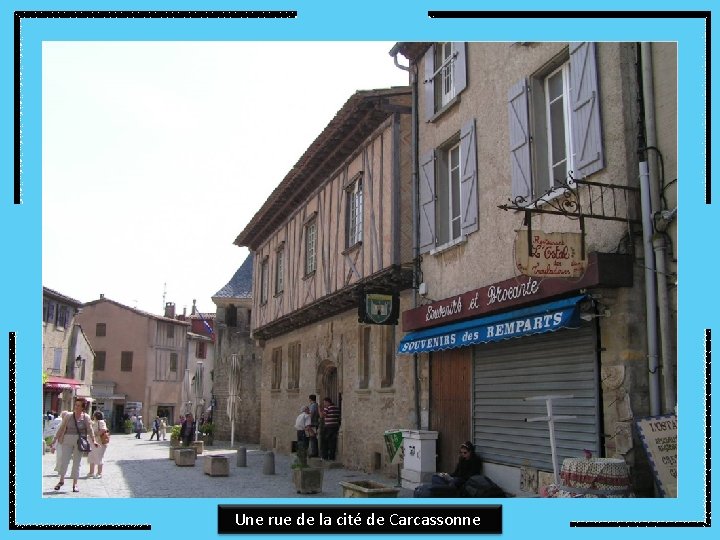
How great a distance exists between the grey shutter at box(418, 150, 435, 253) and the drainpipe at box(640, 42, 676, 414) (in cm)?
446

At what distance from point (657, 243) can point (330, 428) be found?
31.8 ft

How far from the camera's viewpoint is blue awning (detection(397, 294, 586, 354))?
7.49 meters

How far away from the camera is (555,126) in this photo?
8.64 meters

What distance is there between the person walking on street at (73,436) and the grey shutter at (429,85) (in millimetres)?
6593

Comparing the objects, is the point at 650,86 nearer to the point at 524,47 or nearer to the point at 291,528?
the point at 524,47

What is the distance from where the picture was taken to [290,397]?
19266mm

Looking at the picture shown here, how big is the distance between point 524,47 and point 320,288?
306 inches

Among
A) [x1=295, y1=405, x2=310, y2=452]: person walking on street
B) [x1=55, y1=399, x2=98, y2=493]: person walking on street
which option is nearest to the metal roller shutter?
[x1=55, y1=399, x2=98, y2=493]: person walking on street

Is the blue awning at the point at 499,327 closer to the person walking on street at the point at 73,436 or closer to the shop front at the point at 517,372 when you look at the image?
the shop front at the point at 517,372

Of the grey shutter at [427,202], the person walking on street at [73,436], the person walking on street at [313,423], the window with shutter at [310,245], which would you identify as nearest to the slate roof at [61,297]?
the window with shutter at [310,245]

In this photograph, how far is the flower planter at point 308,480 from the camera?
33.8 feet

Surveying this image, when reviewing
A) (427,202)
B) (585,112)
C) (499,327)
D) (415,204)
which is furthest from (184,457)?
(585,112)

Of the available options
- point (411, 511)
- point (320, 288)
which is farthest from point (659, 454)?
point (320, 288)

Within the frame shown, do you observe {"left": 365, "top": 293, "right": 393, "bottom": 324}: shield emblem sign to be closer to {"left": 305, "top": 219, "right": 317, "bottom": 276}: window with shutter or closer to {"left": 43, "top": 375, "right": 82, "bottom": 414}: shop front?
{"left": 305, "top": 219, "right": 317, "bottom": 276}: window with shutter
